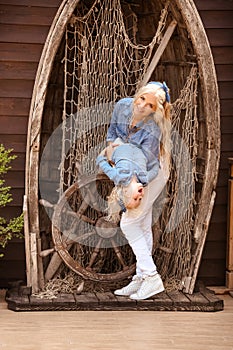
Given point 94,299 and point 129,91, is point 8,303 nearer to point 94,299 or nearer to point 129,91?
point 94,299

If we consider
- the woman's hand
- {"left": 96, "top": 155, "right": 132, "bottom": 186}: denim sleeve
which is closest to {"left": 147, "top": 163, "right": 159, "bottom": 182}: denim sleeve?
{"left": 96, "top": 155, "right": 132, "bottom": 186}: denim sleeve

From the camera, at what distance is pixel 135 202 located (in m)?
5.74

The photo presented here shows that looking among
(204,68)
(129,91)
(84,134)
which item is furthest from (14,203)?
(204,68)

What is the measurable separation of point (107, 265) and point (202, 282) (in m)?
0.64

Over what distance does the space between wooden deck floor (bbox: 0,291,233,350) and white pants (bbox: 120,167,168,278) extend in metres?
0.28

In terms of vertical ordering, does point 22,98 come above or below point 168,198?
above

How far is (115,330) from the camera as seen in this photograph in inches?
212

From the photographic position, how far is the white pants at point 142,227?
19.2 ft

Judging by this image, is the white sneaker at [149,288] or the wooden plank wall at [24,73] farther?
the wooden plank wall at [24,73]

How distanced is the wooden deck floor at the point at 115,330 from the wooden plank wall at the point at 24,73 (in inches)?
30.2

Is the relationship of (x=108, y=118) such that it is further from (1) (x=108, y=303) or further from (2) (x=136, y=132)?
(1) (x=108, y=303)

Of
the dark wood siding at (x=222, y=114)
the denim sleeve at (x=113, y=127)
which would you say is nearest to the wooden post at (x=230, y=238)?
the dark wood siding at (x=222, y=114)

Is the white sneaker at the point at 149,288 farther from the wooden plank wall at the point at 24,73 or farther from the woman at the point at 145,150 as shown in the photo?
the wooden plank wall at the point at 24,73

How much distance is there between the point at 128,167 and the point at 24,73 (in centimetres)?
107
